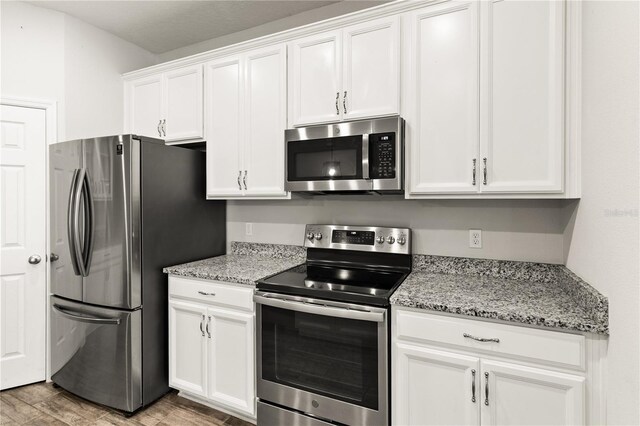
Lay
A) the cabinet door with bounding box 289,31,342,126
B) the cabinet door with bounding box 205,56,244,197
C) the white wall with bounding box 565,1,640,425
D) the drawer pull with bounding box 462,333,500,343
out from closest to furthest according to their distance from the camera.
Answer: the white wall with bounding box 565,1,640,425 → the drawer pull with bounding box 462,333,500,343 → the cabinet door with bounding box 289,31,342,126 → the cabinet door with bounding box 205,56,244,197

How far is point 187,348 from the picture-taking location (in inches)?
86.5

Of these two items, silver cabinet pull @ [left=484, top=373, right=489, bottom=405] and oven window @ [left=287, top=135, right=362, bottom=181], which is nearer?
silver cabinet pull @ [left=484, top=373, right=489, bottom=405]

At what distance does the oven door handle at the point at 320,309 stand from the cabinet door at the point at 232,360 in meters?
0.20

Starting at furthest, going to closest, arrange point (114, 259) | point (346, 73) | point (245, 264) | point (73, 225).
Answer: point (245, 264)
point (73, 225)
point (114, 259)
point (346, 73)

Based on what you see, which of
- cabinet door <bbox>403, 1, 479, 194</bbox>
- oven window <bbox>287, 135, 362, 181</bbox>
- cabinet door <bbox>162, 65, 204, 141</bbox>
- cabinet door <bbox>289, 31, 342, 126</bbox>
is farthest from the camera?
cabinet door <bbox>162, 65, 204, 141</bbox>

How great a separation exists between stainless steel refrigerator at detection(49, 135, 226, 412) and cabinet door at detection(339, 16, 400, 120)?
1.33 metres

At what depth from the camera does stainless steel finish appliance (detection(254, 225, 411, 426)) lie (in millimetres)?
1628

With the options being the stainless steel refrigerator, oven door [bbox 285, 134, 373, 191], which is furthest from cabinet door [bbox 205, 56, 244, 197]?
oven door [bbox 285, 134, 373, 191]

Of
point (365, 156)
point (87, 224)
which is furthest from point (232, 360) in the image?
point (365, 156)

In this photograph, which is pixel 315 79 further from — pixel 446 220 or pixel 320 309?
pixel 320 309

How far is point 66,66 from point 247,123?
5.15ft

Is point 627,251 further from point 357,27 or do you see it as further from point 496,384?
point 357,27

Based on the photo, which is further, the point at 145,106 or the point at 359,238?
the point at 145,106

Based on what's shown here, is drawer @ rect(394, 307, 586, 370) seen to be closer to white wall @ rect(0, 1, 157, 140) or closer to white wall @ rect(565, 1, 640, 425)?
white wall @ rect(565, 1, 640, 425)
